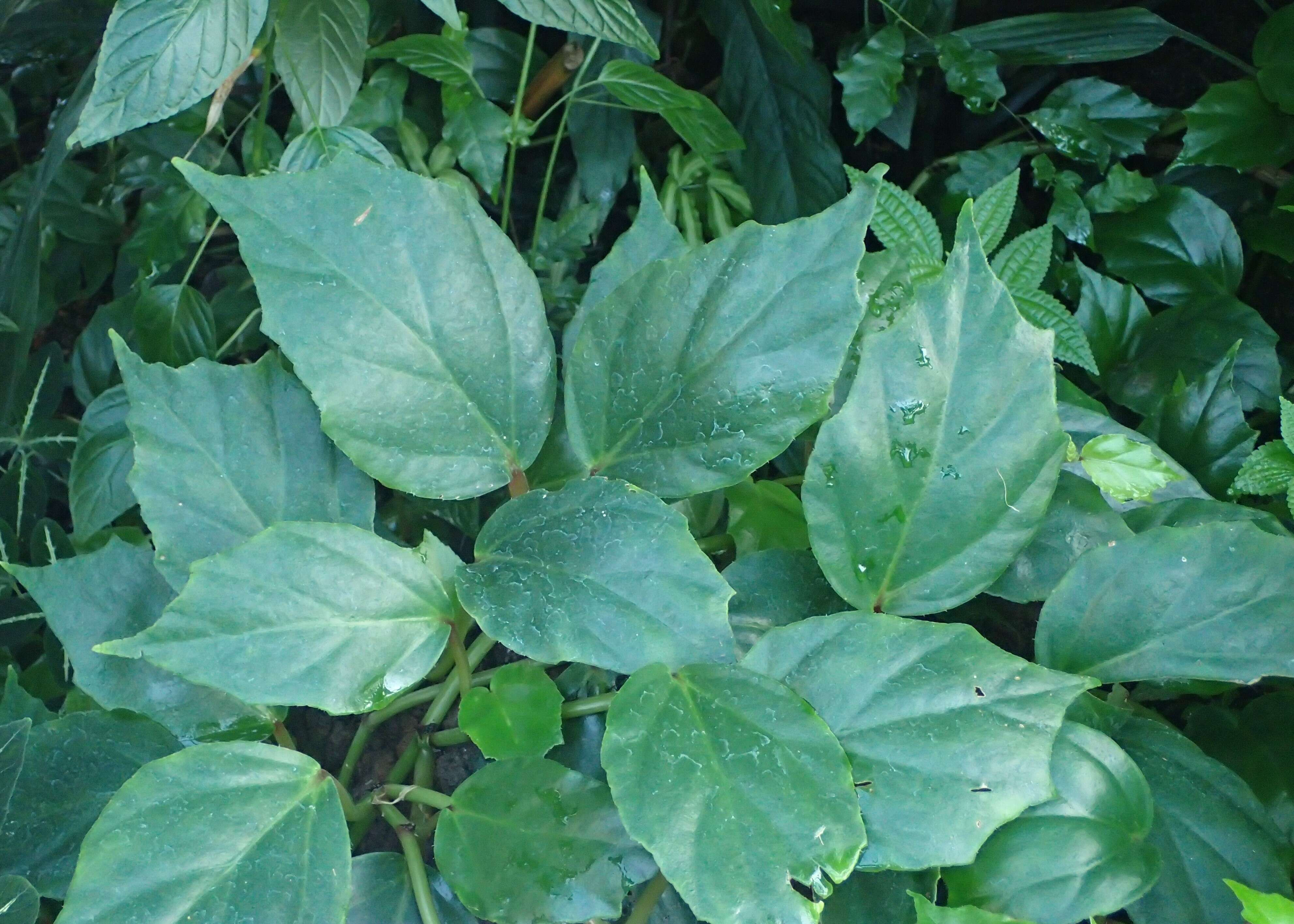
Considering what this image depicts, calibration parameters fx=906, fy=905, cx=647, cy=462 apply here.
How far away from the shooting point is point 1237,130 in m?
0.90

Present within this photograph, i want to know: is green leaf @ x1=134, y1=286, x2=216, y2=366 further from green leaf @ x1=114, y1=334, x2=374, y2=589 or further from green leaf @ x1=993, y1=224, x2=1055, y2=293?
green leaf @ x1=993, y1=224, x2=1055, y2=293

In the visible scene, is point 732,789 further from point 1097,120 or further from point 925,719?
point 1097,120

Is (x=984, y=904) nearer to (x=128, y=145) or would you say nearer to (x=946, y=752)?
(x=946, y=752)

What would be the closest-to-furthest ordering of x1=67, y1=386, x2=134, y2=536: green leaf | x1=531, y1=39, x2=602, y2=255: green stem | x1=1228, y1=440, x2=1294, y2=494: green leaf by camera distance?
x1=1228, y1=440, x2=1294, y2=494: green leaf
x1=67, y1=386, x2=134, y2=536: green leaf
x1=531, y1=39, x2=602, y2=255: green stem

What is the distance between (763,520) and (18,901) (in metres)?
0.44

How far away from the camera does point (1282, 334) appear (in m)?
0.96

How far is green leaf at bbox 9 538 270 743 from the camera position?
1.59 feet

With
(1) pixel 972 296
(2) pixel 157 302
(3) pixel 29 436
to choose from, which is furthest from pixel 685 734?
(3) pixel 29 436

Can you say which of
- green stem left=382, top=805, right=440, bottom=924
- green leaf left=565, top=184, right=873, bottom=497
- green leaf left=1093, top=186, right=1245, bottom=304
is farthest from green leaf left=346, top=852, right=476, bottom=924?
green leaf left=1093, top=186, right=1245, bottom=304

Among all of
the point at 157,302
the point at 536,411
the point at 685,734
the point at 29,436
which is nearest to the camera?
the point at 685,734

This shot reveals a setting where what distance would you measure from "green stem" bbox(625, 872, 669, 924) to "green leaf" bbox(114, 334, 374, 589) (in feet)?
0.81

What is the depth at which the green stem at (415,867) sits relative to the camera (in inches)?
18.6

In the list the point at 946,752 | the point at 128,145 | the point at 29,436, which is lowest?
the point at 29,436

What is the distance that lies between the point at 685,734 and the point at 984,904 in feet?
0.56
